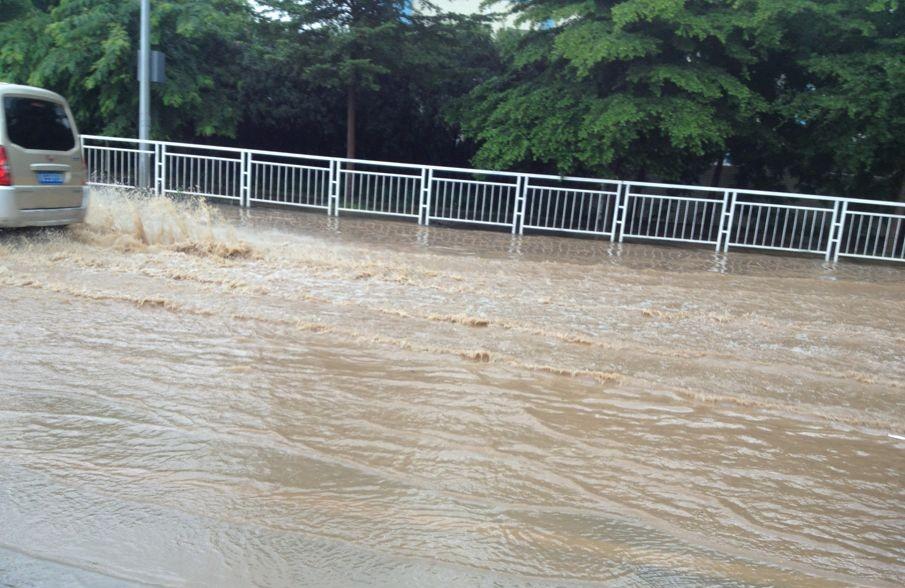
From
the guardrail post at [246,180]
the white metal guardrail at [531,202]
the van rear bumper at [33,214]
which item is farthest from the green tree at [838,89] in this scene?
the van rear bumper at [33,214]

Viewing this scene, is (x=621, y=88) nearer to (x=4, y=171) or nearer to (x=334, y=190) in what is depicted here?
(x=334, y=190)

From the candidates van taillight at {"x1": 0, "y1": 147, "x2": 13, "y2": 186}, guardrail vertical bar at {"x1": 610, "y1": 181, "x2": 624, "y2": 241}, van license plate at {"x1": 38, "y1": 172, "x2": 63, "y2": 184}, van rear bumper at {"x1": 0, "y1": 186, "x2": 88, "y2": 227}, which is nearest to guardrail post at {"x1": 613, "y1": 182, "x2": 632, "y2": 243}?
guardrail vertical bar at {"x1": 610, "y1": 181, "x2": 624, "y2": 241}

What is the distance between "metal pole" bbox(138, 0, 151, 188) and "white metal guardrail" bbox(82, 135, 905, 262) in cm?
18

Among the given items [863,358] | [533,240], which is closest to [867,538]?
[863,358]

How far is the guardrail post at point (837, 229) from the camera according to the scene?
14594 mm

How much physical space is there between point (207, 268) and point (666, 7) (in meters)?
10.4

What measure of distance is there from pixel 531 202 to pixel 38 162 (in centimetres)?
907

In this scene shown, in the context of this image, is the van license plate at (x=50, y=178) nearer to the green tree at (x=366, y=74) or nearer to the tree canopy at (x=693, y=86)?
the green tree at (x=366, y=74)

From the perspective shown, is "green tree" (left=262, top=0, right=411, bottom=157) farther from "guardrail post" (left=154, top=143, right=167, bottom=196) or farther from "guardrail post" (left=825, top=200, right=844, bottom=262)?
"guardrail post" (left=825, top=200, right=844, bottom=262)

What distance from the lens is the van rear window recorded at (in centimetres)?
916

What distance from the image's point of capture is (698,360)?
22.5 feet

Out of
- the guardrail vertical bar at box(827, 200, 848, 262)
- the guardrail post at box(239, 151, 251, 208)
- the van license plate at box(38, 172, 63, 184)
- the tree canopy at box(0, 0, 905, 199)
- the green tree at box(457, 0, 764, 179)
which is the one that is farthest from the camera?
the guardrail post at box(239, 151, 251, 208)

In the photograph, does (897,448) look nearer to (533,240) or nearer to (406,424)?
(406,424)

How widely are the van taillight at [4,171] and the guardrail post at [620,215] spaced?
10.4m
